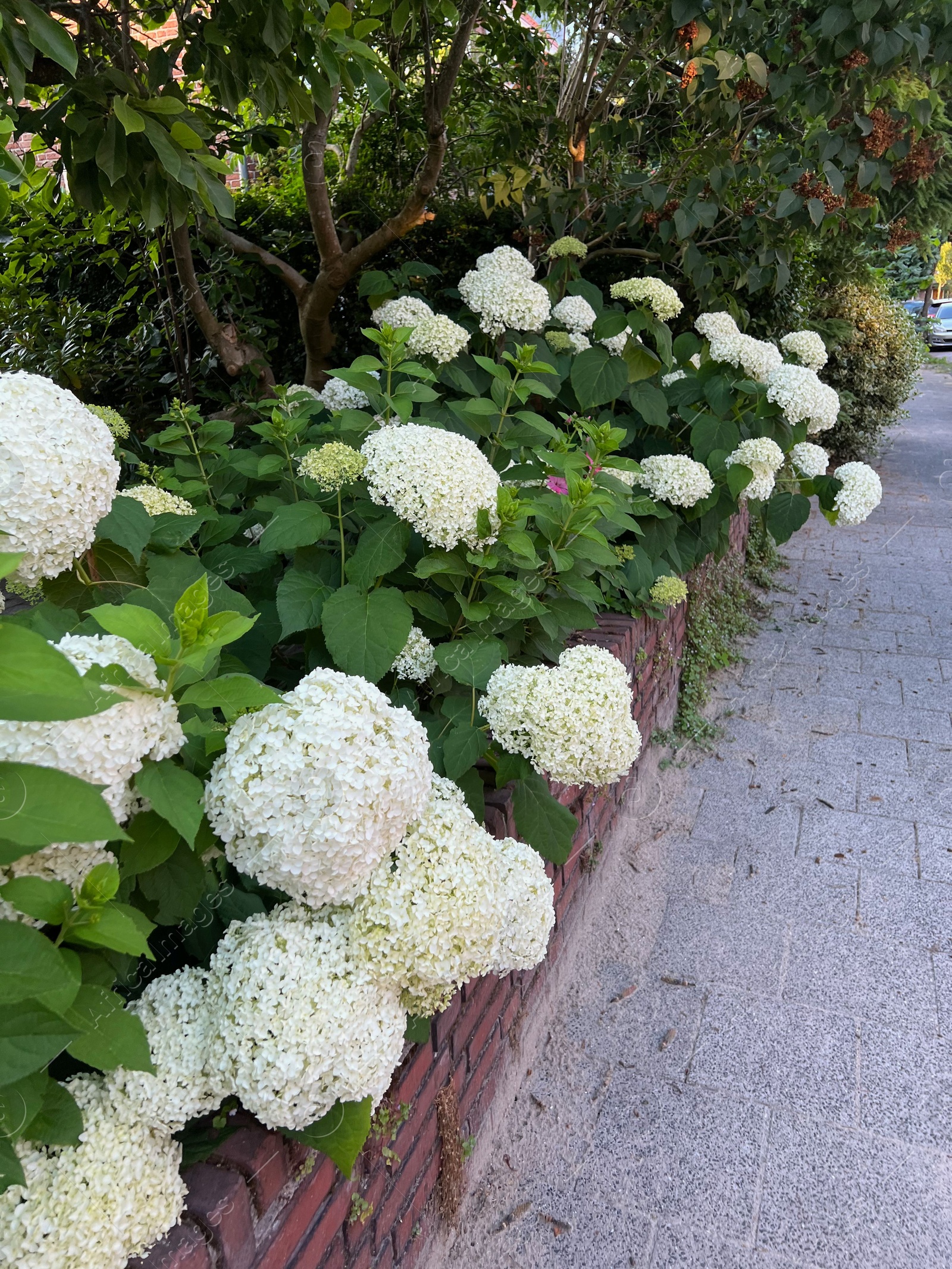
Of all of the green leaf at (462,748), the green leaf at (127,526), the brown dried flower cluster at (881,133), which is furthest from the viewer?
the brown dried flower cluster at (881,133)

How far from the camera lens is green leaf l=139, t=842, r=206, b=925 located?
3.75ft

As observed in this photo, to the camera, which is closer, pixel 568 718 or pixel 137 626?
pixel 137 626

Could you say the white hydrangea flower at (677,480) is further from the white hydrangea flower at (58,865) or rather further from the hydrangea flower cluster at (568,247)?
the white hydrangea flower at (58,865)

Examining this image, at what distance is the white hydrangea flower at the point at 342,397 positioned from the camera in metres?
2.64

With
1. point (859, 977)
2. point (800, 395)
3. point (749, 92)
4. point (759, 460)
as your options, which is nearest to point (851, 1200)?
Answer: point (859, 977)

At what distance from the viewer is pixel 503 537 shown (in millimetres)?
1769

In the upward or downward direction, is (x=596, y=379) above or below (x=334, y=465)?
below

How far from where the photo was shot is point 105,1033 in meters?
0.94

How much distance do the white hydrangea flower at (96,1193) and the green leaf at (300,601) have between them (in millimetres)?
900

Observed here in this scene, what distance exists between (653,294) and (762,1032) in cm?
249

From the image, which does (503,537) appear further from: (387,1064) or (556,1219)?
(556,1219)

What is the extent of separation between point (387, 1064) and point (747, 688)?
11.5ft

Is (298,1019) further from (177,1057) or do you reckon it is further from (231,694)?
(231,694)

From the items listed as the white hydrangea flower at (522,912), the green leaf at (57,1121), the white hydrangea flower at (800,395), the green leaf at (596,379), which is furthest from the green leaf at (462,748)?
the white hydrangea flower at (800,395)
